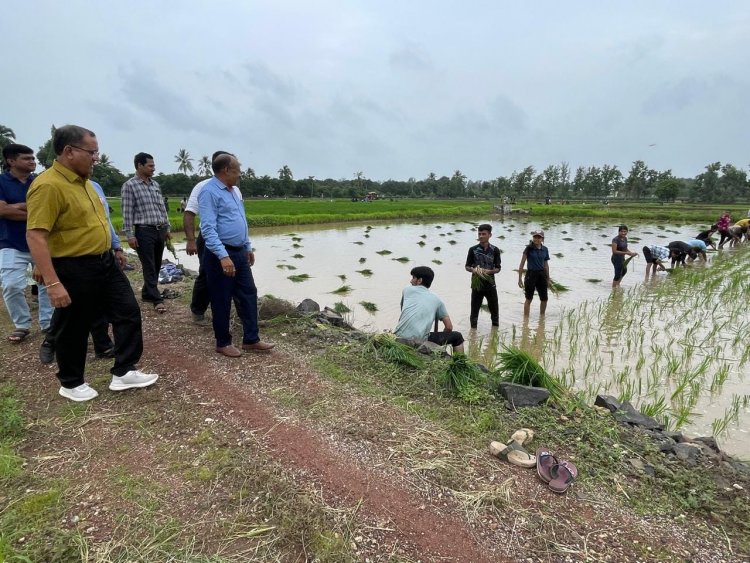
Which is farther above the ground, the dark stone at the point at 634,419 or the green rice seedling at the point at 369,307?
the dark stone at the point at 634,419

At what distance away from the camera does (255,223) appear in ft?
71.2

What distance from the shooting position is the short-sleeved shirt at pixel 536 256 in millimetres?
6750

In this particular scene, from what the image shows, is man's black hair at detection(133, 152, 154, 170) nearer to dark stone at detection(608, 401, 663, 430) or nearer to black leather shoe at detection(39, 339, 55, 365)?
black leather shoe at detection(39, 339, 55, 365)

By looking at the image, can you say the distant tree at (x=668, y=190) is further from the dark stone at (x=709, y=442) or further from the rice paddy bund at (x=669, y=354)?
the dark stone at (x=709, y=442)

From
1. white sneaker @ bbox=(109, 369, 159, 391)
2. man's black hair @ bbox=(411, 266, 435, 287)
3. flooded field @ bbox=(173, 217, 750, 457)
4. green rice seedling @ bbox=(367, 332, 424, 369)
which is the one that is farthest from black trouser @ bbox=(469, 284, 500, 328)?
white sneaker @ bbox=(109, 369, 159, 391)

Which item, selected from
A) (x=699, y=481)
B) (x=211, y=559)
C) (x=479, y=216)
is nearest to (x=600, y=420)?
(x=699, y=481)

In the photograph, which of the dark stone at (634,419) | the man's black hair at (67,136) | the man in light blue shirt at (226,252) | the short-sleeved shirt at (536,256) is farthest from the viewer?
the short-sleeved shirt at (536,256)

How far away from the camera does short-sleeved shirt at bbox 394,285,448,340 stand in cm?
439

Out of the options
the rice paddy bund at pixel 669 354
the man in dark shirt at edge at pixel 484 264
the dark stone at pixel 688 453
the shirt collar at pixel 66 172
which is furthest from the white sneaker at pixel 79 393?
the man in dark shirt at edge at pixel 484 264

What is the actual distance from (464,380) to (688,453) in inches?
58.8

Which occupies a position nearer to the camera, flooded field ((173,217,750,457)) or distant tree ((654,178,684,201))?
flooded field ((173,217,750,457))

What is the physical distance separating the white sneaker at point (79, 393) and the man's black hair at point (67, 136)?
5.19 ft

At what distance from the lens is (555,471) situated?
2365 millimetres

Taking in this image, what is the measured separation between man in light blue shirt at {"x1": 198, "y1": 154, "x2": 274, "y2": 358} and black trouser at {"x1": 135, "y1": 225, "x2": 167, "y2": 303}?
188 centimetres
